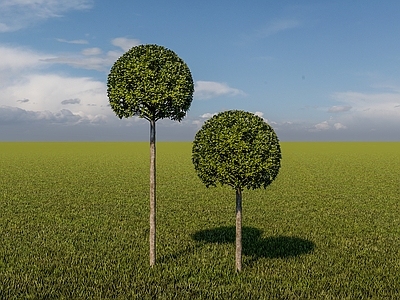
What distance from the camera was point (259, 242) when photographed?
1404cm

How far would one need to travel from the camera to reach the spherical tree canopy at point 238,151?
10094 mm

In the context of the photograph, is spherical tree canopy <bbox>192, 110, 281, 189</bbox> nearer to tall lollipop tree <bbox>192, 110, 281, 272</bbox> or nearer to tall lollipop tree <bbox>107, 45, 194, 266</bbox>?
tall lollipop tree <bbox>192, 110, 281, 272</bbox>

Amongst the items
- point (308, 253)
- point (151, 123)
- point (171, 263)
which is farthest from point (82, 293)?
point (308, 253)

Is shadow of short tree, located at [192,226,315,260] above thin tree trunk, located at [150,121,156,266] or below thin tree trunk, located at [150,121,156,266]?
below

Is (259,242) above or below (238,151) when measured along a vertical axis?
below

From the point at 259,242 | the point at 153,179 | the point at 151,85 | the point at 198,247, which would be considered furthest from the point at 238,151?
the point at 259,242

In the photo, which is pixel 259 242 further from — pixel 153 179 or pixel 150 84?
pixel 150 84

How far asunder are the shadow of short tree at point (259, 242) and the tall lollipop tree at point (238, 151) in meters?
2.24

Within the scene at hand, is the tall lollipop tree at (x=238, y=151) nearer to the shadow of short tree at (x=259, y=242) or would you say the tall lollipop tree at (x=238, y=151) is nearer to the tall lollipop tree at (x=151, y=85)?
the tall lollipop tree at (x=151, y=85)

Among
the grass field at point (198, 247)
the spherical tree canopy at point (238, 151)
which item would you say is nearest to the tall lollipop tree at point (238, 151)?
the spherical tree canopy at point (238, 151)

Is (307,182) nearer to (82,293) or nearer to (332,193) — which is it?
(332,193)

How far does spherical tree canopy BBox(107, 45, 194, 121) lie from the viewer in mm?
10508

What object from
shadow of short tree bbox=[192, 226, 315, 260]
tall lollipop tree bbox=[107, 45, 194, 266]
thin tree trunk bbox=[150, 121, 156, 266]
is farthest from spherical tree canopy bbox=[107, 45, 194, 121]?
shadow of short tree bbox=[192, 226, 315, 260]

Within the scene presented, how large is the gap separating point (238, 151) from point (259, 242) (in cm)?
524
